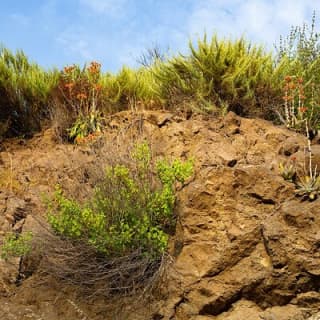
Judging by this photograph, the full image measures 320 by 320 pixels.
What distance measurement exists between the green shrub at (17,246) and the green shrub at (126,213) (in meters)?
0.38

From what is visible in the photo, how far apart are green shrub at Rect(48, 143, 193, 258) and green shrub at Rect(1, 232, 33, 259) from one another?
38cm

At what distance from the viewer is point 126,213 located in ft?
→ 17.5

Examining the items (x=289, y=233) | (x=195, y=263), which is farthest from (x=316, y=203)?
(x=195, y=263)

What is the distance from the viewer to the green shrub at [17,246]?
5582 mm

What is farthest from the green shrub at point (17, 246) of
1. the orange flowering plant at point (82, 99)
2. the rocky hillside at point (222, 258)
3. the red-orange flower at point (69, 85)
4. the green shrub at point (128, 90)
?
the green shrub at point (128, 90)

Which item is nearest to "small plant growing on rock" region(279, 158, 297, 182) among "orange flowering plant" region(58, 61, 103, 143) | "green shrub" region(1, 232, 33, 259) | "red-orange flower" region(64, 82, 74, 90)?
"green shrub" region(1, 232, 33, 259)

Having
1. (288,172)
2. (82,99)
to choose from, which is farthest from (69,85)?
(288,172)

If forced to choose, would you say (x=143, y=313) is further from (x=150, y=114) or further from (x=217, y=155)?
(x=150, y=114)

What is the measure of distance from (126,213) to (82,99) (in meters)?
3.44

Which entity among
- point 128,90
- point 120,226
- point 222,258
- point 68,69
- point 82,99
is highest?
point 68,69

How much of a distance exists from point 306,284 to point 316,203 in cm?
72

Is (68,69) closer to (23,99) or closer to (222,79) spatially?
(23,99)

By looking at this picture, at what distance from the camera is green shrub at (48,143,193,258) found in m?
5.16

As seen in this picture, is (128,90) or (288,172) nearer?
(288,172)
